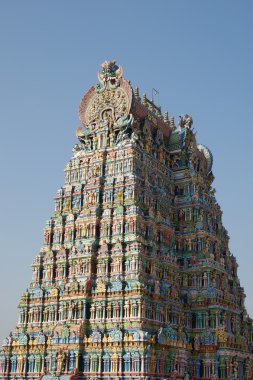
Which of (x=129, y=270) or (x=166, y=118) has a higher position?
(x=166, y=118)

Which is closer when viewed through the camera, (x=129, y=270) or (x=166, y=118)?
(x=129, y=270)

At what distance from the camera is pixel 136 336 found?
174 feet

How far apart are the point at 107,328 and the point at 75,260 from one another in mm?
8798

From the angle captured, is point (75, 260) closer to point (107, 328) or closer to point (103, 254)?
point (103, 254)

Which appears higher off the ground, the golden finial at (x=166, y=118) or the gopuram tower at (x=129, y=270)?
the golden finial at (x=166, y=118)

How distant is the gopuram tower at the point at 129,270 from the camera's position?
183 ft

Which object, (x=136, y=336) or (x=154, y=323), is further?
(x=154, y=323)

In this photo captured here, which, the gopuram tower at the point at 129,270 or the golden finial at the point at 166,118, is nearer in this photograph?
the gopuram tower at the point at 129,270

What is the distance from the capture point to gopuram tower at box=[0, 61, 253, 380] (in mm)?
55906

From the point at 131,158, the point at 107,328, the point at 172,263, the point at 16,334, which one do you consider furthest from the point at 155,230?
the point at 16,334

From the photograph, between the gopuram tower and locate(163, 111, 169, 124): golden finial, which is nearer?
the gopuram tower

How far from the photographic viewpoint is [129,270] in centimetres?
5831

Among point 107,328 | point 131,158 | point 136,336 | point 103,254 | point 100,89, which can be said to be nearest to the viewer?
point 136,336

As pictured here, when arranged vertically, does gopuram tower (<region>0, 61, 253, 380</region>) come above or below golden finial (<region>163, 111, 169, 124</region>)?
below
